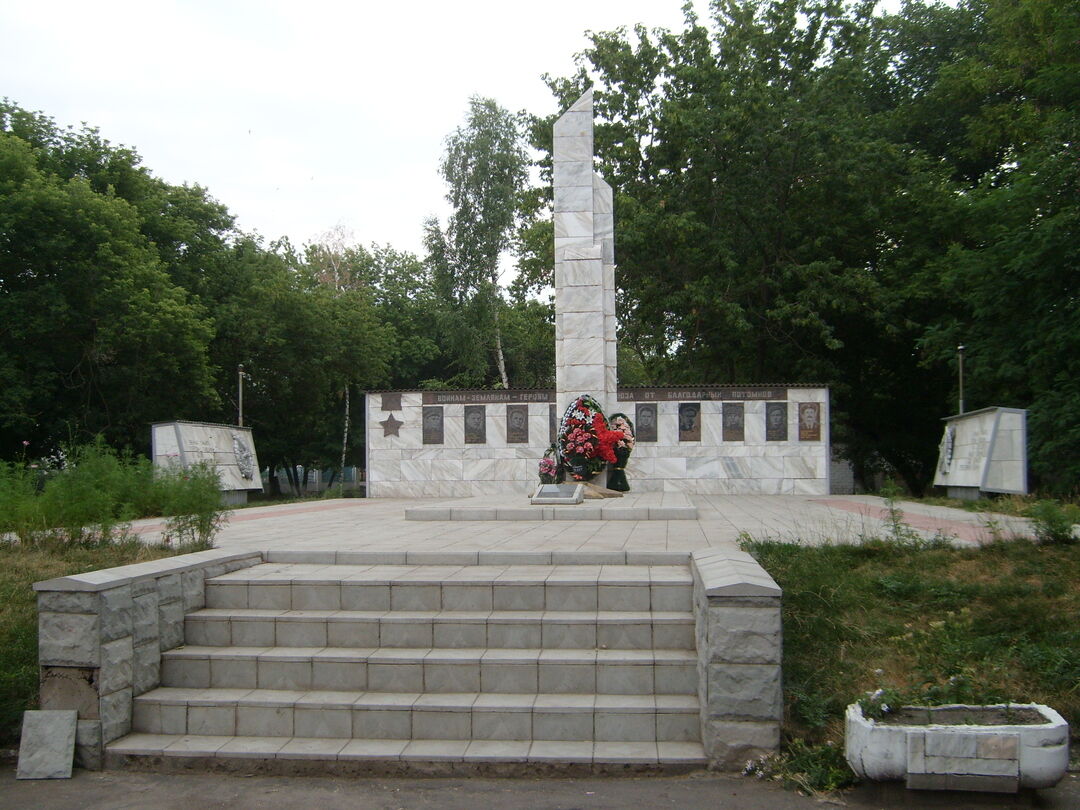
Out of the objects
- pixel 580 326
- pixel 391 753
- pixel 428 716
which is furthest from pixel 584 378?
pixel 391 753

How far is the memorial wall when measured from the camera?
69.5 ft

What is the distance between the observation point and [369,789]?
4.89 meters

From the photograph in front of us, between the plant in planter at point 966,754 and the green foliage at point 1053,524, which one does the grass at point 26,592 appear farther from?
the green foliage at point 1053,524

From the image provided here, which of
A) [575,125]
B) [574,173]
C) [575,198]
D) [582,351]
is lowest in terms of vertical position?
[582,351]

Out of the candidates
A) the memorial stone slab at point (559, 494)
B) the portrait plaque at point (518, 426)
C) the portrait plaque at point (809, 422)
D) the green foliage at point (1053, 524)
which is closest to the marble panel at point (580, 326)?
the memorial stone slab at point (559, 494)

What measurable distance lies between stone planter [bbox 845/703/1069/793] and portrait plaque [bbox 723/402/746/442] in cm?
1686

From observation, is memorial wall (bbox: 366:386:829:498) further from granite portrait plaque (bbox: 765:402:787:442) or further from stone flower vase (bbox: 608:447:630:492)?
stone flower vase (bbox: 608:447:630:492)

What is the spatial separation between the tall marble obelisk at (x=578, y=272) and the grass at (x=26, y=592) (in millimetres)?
9942

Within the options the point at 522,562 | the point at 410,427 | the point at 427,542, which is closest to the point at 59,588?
the point at 522,562

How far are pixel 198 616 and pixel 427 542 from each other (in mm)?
2849

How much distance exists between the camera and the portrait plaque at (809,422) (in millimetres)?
21219

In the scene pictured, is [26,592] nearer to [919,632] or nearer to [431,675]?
[431,675]

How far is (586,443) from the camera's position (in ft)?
51.6

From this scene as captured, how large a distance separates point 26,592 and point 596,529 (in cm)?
575
